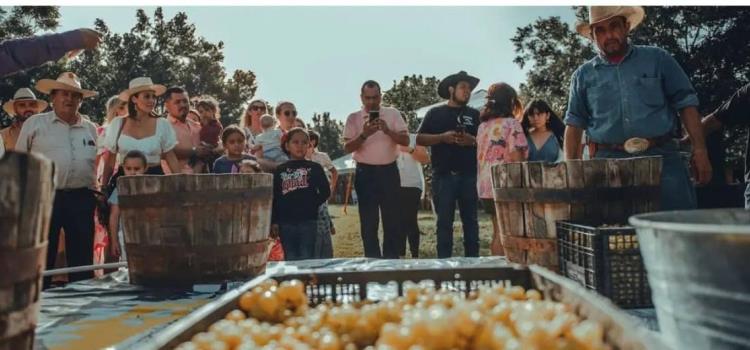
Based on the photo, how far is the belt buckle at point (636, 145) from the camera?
3.49 meters

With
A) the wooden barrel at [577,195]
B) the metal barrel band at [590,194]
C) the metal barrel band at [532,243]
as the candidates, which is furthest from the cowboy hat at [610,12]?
the metal barrel band at [532,243]

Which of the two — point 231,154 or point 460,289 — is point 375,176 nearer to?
point 231,154

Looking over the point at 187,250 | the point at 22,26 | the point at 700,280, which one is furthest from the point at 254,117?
the point at 22,26

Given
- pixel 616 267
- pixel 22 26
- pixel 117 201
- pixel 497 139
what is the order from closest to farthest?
pixel 616 267 < pixel 117 201 < pixel 497 139 < pixel 22 26

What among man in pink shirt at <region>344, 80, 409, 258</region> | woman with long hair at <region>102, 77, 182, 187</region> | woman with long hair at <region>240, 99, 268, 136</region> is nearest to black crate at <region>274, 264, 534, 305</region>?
woman with long hair at <region>102, 77, 182, 187</region>

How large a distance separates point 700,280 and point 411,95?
165 feet

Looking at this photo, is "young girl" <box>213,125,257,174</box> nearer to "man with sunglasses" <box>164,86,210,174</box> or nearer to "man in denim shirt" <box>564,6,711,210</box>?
Result: "man with sunglasses" <box>164,86,210,174</box>

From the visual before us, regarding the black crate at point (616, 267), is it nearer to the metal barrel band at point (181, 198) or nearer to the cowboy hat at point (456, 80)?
the metal barrel band at point (181, 198)

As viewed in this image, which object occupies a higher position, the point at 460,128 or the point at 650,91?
the point at 460,128

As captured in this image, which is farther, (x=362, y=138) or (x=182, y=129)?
(x=182, y=129)

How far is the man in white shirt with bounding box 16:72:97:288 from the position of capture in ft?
15.9

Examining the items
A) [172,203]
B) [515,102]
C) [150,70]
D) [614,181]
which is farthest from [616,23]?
[150,70]

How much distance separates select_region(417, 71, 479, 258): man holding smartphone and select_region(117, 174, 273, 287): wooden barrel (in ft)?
8.37

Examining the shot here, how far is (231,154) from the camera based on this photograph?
5754 mm
